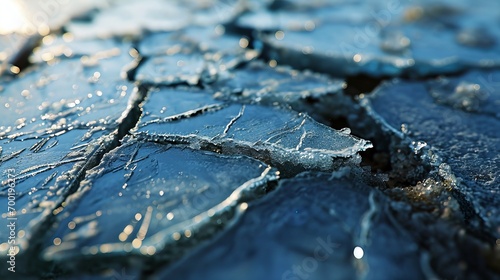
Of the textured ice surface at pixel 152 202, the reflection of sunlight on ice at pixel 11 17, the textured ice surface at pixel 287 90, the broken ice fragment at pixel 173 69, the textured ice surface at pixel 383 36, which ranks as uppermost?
the reflection of sunlight on ice at pixel 11 17

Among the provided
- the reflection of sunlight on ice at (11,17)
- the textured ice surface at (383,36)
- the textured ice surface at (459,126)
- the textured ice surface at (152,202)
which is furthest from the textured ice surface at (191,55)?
the reflection of sunlight on ice at (11,17)

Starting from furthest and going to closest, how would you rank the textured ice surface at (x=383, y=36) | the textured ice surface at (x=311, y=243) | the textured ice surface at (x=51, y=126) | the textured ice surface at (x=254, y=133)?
the textured ice surface at (x=383, y=36), the textured ice surface at (x=254, y=133), the textured ice surface at (x=51, y=126), the textured ice surface at (x=311, y=243)

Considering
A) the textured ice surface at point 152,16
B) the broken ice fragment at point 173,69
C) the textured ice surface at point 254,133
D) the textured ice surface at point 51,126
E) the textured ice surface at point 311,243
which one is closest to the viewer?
the textured ice surface at point 311,243

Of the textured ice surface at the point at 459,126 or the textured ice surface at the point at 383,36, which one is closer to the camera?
the textured ice surface at the point at 459,126

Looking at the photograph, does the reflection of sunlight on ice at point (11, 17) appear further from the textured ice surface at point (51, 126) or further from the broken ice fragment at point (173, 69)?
the broken ice fragment at point (173, 69)

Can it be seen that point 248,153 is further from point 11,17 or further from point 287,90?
Result: point 11,17

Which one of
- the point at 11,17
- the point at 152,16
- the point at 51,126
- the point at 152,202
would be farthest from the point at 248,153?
the point at 11,17

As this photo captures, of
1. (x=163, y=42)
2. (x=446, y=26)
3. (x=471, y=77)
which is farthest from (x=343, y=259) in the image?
(x=446, y=26)
